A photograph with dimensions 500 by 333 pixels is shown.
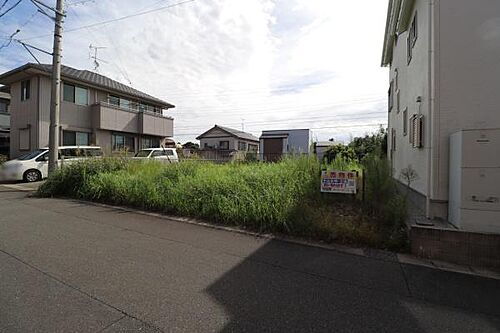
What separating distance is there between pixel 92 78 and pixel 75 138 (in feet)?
14.1

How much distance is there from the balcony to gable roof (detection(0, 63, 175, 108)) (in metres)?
1.26

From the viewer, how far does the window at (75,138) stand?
17.7 m

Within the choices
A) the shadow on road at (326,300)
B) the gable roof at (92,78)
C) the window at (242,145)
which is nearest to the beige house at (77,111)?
the gable roof at (92,78)

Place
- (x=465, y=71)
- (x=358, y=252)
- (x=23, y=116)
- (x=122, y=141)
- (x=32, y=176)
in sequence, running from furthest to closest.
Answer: (x=122, y=141) → (x=23, y=116) → (x=32, y=176) → (x=465, y=71) → (x=358, y=252)

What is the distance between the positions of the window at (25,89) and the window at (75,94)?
6.79ft

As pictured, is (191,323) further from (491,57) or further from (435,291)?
(491,57)

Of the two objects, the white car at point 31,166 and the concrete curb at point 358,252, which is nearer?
the concrete curb at point 358,252

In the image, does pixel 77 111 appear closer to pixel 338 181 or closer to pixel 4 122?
pixel 4 122

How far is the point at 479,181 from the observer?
4008mm

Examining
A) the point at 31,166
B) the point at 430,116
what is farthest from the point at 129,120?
the point at 430,116

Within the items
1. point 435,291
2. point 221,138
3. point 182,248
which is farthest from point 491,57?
point 221,138

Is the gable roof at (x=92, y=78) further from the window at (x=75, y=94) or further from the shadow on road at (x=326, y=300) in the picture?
the shadow on road at (x=326, y=300)

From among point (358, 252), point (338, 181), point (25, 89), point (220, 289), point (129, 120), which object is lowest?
point (220, 289)

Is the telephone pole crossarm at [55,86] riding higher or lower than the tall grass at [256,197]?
higher
